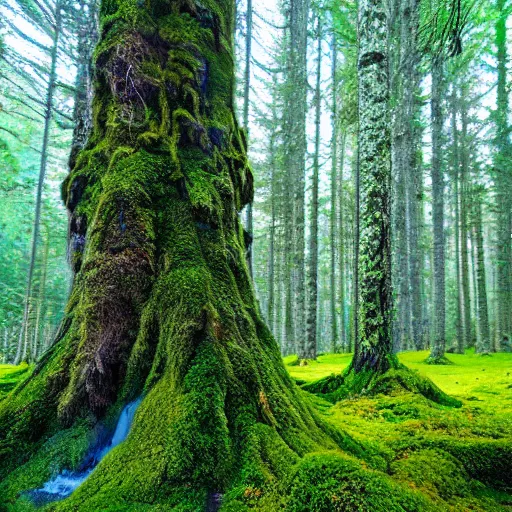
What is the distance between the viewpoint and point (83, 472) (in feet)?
7.79

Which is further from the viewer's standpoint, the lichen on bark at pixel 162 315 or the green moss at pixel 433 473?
the green moss at pixel 433 473

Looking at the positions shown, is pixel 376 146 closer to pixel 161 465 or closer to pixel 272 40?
pixel 161 465

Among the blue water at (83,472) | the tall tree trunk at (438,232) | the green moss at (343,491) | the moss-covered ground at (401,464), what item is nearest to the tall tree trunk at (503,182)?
the tall tree trunk at (438,232)

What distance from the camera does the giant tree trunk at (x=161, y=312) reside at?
2.13 metres

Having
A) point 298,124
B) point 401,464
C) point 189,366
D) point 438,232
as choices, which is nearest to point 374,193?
point 401,464

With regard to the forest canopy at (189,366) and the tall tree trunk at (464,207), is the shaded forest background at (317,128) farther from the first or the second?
the forest canopy at (189,366)

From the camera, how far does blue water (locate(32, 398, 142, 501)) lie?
2.24 meters

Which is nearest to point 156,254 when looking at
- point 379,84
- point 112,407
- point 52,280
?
point 112,407

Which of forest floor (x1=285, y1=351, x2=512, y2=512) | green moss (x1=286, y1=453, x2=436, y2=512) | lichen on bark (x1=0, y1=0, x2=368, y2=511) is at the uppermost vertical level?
lichen on bark (x1=0, y1=0, x2=368, y2=511)

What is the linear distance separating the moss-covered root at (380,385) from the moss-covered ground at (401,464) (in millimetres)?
165

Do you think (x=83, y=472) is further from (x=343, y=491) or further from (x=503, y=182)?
(x=503, y=182)

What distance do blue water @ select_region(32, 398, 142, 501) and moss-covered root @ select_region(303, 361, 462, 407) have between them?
12.0 feet

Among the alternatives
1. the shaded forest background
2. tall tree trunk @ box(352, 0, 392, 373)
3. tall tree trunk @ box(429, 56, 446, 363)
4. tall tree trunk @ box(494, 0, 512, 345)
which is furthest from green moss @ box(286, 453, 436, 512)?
tall tree trunk @ box(494, 0, 512, 345)

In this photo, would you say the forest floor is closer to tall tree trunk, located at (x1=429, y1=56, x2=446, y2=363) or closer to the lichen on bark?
the lichen on bark
